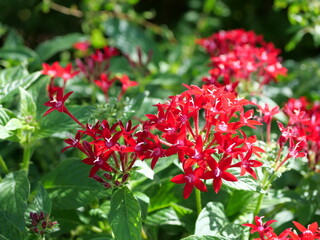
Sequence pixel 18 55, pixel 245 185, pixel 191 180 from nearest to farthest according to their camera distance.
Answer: pixel 191 180, pixel 245 185, pixel 18 55

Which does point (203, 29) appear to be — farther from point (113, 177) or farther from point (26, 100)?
point (113, 177)

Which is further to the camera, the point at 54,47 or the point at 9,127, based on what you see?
the point at 54,47

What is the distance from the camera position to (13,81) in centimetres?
139

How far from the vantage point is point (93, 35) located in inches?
97.8

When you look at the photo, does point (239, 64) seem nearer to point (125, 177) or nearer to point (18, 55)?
point (125, 177)

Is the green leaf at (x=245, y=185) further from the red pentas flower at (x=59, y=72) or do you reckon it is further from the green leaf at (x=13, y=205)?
the red pentas flower at (x=59, y=72)

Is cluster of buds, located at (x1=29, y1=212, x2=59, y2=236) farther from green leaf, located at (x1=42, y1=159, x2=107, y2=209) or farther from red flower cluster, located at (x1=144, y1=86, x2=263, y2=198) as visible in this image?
red flower cluster, located at (x1=144, y1=86, x2=263, y2=198)

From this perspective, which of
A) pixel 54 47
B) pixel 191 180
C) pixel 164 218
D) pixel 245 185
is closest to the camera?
pixel 191 180

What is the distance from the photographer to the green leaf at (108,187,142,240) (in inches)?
39.0

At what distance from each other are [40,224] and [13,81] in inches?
20.8

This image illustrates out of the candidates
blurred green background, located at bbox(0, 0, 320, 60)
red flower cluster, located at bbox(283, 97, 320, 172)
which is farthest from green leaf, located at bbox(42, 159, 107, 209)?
blurred green background, located at bbox(0, 0, 320, 60)

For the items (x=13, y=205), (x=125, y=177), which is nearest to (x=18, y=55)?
(x=13, y=205)

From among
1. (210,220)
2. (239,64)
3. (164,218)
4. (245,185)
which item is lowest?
(164,218)

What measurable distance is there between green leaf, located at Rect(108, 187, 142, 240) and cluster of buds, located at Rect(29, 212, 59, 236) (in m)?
0.15
